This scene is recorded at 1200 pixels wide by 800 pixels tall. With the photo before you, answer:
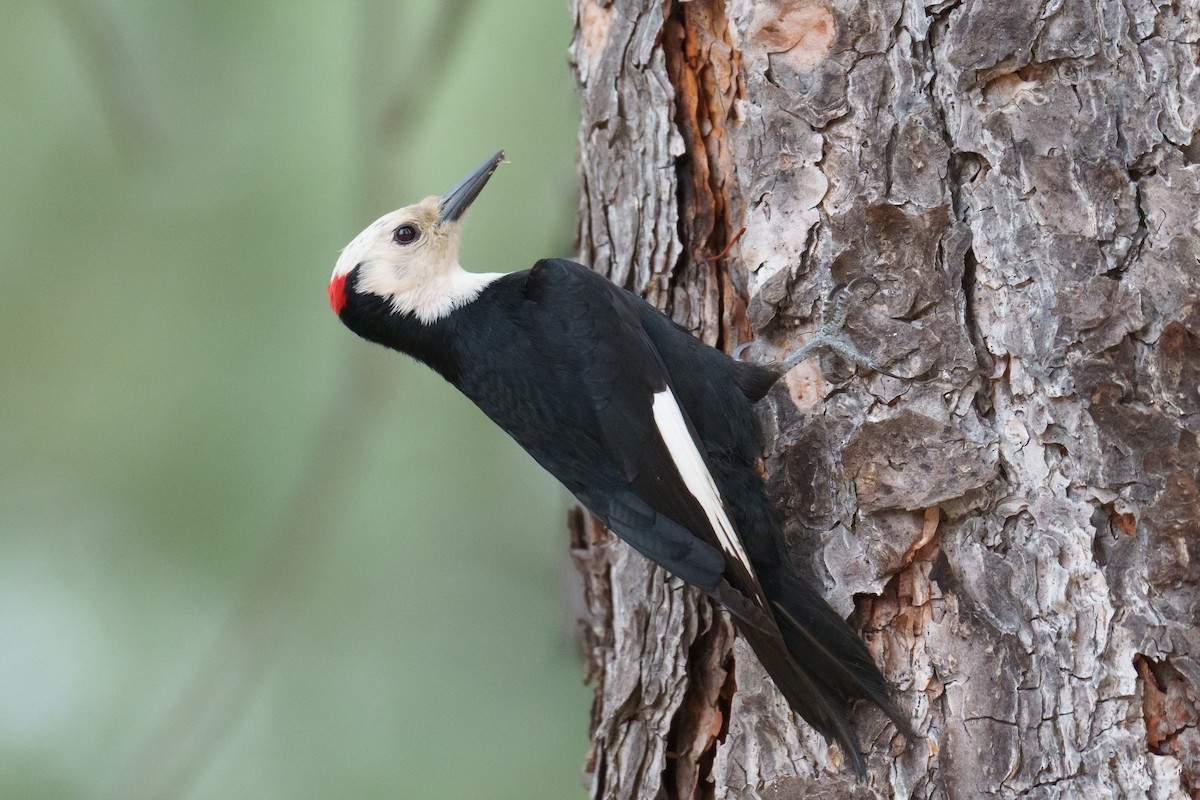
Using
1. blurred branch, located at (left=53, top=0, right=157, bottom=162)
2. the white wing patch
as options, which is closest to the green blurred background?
blurred branch, located at (left=53, top=0, right=157, bottom=162)

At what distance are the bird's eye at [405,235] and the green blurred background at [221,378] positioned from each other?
1.41 ft

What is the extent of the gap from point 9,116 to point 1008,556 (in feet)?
8.62

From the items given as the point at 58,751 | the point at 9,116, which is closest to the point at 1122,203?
the point at 9,116

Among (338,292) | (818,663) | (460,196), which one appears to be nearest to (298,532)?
(338,292)

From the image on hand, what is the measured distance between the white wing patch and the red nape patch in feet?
2.61

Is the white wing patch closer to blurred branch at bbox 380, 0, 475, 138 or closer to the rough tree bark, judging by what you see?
the rough tree bark

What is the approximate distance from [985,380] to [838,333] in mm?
248

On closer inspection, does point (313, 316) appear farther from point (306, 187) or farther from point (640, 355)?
point (640, 355)

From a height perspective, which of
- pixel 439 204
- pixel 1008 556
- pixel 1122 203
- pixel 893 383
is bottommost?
pixel 1008 556

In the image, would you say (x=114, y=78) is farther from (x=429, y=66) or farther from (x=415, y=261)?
(x=415, y=261)

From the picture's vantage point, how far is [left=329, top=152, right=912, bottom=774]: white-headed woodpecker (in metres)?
1.62

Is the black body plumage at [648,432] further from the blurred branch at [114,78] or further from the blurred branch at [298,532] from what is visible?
the blurred branch at [114,78]

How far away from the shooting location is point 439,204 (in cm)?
228

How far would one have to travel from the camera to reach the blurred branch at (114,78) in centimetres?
260
